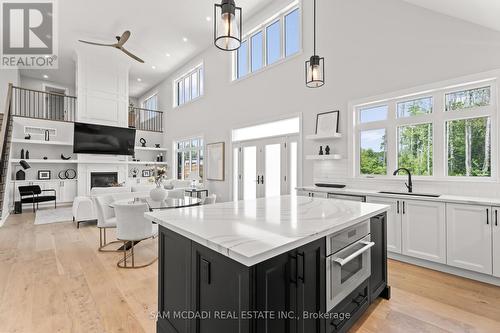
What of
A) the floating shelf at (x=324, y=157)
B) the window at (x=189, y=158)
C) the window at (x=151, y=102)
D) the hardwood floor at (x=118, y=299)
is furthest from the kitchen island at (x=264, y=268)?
the window at (x=151, y=102)

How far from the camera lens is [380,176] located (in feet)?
13.4

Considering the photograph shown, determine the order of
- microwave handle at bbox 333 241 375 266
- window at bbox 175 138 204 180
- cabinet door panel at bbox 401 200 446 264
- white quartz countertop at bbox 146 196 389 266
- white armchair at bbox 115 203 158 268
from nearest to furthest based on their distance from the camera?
white quartz countertop at bbox 146 196 389 266 < microwave handle at bbox 333 241 375 266 < cabinet door panel at bbox 401 200 446 264 < white armchair at bbox 115 203 158 268 < window at bbox 175 138 204 180

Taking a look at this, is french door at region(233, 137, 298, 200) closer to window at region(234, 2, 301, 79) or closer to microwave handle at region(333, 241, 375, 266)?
window at region(234, 2, 301, 79)

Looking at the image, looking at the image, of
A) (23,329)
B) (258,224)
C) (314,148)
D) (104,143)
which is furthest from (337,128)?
(104,143)

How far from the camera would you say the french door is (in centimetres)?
557

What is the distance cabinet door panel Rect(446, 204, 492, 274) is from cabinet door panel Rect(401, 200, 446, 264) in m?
0.08

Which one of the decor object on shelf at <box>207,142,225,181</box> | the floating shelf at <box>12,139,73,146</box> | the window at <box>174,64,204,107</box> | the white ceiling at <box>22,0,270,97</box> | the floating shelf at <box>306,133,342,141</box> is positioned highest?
the white ceiling at <box>22,0,270,97</box>

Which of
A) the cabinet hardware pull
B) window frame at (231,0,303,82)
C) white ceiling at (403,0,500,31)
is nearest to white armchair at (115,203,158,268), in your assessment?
the cabinet hardware pull

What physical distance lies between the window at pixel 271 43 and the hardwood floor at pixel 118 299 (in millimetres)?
4770

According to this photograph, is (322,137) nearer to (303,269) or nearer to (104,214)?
(303,269)

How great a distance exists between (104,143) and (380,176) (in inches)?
332

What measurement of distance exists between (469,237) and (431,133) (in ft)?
5.00

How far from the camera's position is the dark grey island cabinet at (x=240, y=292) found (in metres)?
1.19

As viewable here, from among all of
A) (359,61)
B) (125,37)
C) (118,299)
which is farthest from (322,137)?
(125,37)
